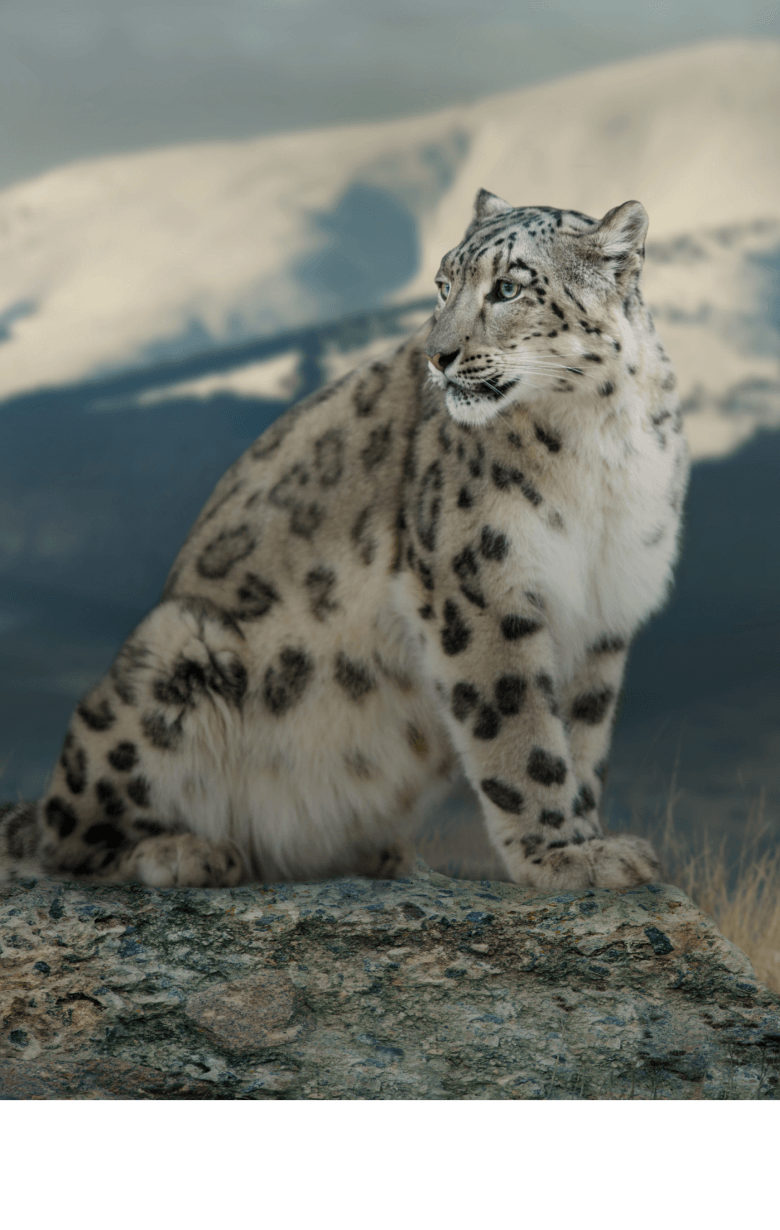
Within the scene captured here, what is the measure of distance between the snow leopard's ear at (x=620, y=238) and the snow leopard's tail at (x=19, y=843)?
3.18 metres

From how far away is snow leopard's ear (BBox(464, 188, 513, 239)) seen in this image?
470 cm

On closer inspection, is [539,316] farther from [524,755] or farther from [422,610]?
[524,755]

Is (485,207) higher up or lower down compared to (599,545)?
higher up

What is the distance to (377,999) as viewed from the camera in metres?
4.05

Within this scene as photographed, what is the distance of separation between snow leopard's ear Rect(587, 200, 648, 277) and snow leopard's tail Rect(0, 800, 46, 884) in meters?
3.18

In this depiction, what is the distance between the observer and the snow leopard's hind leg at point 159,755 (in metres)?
4.80

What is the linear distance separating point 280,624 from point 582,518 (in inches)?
48.4

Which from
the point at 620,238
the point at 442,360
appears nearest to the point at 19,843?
the point at 442,360

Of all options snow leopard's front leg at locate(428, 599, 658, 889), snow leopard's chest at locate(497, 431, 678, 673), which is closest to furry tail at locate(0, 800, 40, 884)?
snow leopard's front leg at locate(428, 599, 658, 889)

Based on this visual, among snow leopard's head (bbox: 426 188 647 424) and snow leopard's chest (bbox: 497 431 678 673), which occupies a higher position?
snow leopard's head (bbox: 426 188 647 424)

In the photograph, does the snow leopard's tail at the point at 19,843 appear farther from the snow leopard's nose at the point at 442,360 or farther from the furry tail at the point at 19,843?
the snow leopard's nose at the point at 442,360

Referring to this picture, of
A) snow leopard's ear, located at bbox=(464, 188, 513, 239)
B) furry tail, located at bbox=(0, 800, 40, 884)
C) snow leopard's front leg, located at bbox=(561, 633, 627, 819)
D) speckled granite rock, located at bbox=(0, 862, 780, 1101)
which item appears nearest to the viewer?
speckled granite rock, located at bbox=(0, 862, 780, 1101)

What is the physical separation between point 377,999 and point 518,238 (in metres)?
2.60

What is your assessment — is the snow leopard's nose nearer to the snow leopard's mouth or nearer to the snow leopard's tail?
the snow leopard's mouth
